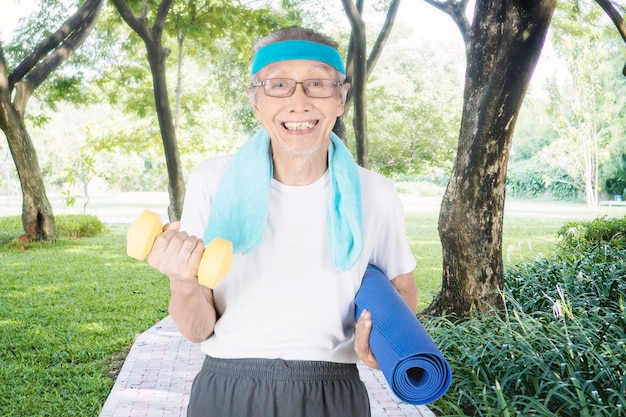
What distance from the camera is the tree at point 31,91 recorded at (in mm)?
12055

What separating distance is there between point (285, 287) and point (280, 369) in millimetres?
222

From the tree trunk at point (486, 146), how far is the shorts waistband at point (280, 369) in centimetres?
346

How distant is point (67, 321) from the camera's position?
23.0 ft

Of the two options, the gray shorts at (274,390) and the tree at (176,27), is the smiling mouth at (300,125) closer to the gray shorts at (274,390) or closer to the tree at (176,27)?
the gray shorts at (274,390)

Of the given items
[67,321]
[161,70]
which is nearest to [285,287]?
[67,321]

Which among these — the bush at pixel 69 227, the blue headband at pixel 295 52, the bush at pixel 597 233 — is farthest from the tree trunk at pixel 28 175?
the blue headband at pixel 295 52

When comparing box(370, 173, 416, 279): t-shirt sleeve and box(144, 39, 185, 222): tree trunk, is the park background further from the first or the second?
box(370, 173, 416, 279): t-shirt sleeve

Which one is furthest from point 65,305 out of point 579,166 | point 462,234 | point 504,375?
point 579,166

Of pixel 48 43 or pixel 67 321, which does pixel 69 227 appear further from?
pixel 67 321

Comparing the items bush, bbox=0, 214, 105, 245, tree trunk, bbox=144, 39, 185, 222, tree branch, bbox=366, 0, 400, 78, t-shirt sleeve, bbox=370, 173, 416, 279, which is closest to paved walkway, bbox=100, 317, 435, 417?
t-shirt sleeve, bbox=370, 173, 416, 279

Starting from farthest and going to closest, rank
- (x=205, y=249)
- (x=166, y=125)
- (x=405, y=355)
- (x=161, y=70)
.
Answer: (x=166, y=125)
(x=161, y=70)
(x=405, y=355)
(x=205, y=249)

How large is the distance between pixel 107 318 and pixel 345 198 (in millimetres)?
6009

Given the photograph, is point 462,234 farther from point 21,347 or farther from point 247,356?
point 21,347

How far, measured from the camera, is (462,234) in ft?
16.8
